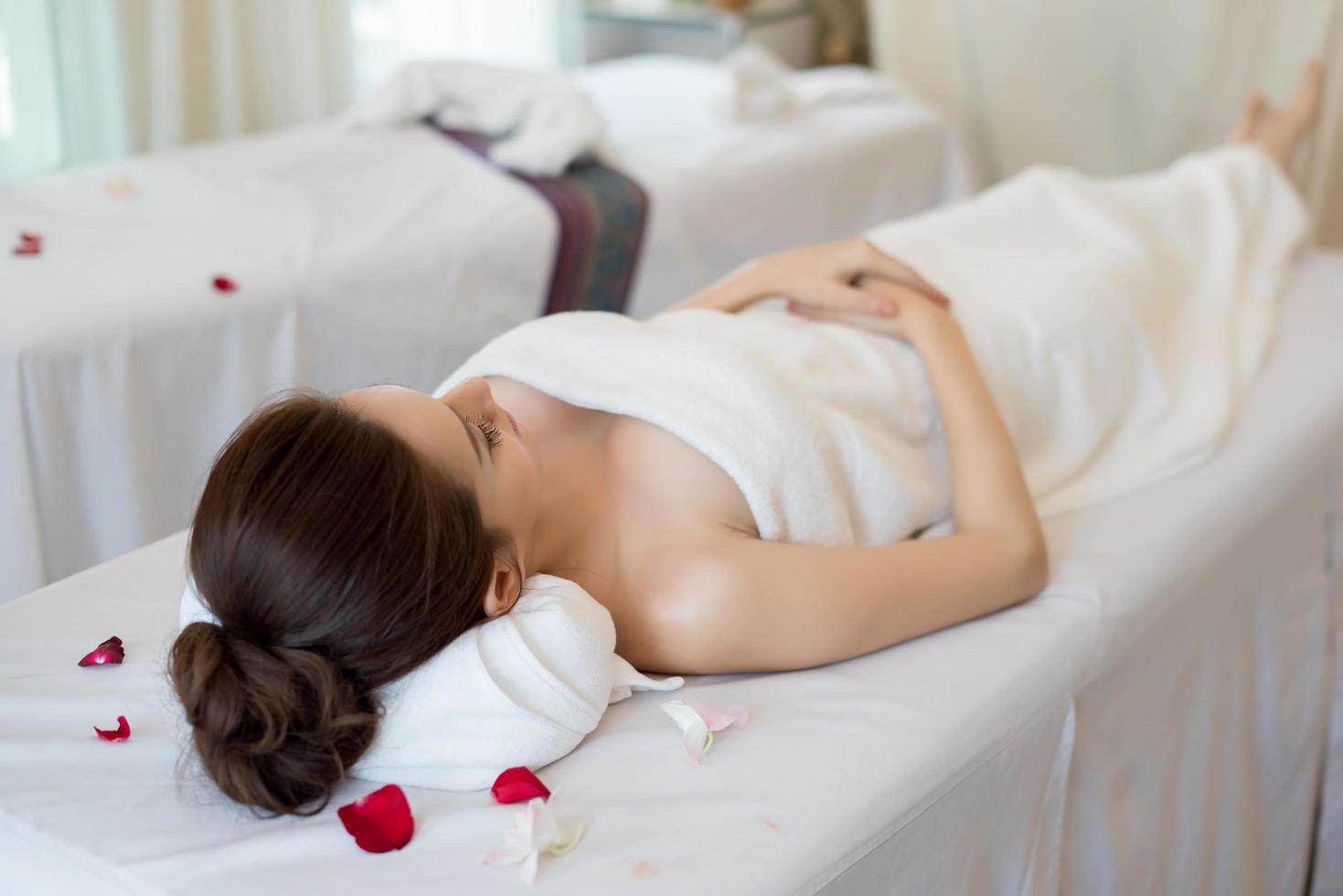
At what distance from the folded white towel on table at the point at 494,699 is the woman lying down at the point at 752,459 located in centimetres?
2

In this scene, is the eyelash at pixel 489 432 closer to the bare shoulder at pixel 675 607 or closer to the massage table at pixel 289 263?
the bare shoulder at pixel 675 607

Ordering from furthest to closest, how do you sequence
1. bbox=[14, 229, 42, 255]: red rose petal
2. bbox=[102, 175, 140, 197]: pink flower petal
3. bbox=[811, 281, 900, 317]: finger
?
bbox=[102, 175, 140, 197]: pink flower petal → bbox=[14, 229, 42, 255]: red rose petal → bbox=[811, 281, 900, 317]: finger

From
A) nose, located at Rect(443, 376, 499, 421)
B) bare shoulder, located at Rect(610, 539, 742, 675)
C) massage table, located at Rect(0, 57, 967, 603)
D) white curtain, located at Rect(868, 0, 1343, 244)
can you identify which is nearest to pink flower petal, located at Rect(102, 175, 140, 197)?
massage table, located at Rect(0, 57, 967, 603)

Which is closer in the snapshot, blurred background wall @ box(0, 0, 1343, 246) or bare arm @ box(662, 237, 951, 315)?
bare arm @ box(662, 237, 951, 315)

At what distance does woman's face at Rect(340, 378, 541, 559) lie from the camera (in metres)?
0.89

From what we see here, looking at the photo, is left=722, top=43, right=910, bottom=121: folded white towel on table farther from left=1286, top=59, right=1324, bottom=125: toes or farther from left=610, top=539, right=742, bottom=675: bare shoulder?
left=610, top=539, right=742, bottom=675: bare shoulder

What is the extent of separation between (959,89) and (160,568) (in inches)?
97.7

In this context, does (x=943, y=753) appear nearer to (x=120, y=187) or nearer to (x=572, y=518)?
(x=572, y=518)

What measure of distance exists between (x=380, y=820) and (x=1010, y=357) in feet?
2.93

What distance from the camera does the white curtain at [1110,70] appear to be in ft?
8.55

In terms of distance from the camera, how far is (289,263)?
1945 millimetres

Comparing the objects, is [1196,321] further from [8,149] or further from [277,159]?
[8,149]

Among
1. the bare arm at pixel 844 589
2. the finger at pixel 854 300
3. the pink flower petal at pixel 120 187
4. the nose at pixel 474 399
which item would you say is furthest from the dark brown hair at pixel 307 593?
the pink flower petal at pixel 120 187

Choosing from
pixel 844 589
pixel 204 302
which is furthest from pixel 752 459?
pixel 204 302
